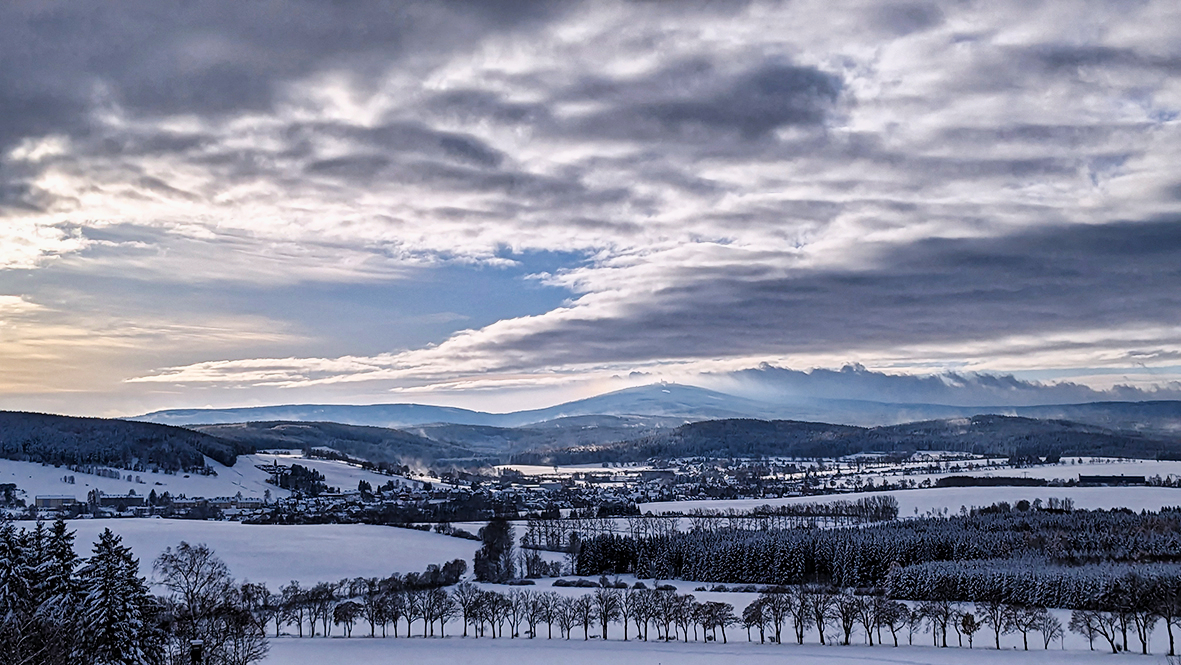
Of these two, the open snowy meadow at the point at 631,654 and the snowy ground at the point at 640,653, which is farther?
the snowy ground at the point at 640,653

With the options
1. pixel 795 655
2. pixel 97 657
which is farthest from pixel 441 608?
pixel 97 657

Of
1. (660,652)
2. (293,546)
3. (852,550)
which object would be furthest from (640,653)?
(293,546)

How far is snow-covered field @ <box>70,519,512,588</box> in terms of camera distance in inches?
4451

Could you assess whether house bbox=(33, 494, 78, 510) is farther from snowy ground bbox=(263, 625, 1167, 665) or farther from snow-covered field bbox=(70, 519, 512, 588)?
snowy ground bbox=(263, 625, 1167, 665)

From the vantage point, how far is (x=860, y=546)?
4360 inches

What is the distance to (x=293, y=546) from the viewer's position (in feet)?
413

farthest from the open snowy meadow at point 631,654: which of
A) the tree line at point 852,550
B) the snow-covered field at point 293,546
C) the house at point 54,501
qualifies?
the house at point 54,501

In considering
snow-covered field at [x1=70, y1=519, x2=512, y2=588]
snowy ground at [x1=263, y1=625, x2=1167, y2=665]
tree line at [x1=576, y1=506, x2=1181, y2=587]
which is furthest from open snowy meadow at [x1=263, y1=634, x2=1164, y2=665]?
snow-covered field at [x1=70, y1=519, x2=512, y2=588]

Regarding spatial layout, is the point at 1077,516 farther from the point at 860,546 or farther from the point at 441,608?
the point at 441,608

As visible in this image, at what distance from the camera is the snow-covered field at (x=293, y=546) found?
11306 cm

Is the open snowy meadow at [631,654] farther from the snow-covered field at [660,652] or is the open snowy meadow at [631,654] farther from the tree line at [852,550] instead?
the tree line at [852,550]

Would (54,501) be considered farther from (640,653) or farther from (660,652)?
(660,652)

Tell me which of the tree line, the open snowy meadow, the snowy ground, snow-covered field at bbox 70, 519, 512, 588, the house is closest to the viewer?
the open snowy meadow

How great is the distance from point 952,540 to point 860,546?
13825mm
